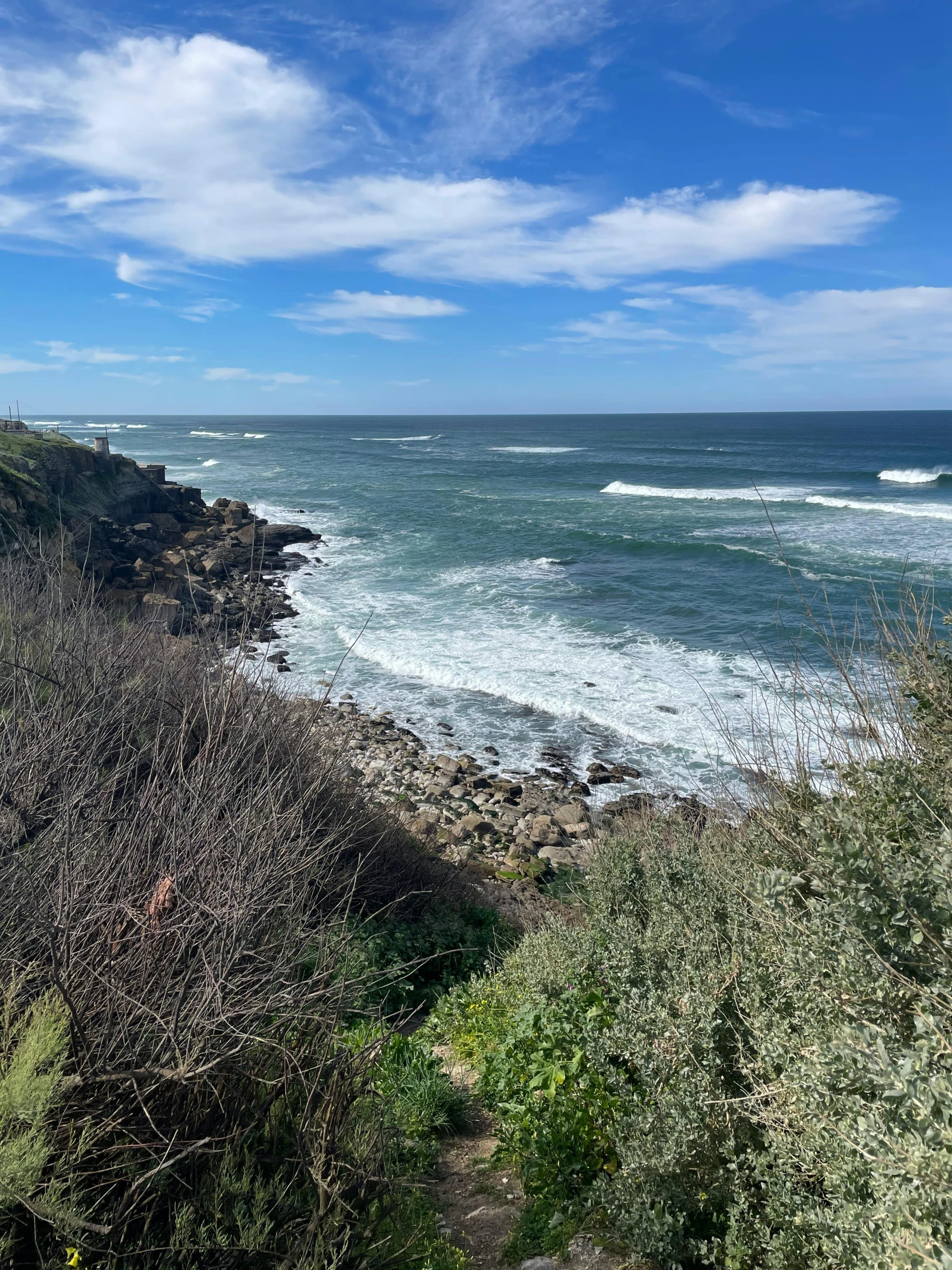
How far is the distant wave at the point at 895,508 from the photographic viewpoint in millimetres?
44484

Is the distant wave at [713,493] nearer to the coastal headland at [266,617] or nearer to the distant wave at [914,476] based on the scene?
Answer: the distant wave at [914,476]

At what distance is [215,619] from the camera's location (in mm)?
21359

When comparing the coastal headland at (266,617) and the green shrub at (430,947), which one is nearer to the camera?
the green shrub at (430,947)

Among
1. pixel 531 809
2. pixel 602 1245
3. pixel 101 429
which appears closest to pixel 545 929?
pixel 602 1245

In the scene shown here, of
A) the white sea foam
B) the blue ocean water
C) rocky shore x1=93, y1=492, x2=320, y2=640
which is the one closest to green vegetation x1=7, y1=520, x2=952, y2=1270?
the blue ocean water

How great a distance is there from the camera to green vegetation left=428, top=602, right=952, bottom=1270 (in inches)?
102

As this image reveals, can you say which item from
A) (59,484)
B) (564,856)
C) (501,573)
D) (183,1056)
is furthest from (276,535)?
(183,1056)

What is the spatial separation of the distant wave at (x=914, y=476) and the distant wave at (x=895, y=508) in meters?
13.1

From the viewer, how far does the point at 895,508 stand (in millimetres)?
47344

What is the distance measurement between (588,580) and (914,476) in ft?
146

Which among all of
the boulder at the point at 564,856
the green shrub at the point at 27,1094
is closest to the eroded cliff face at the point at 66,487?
the boulder at the point at 564,856

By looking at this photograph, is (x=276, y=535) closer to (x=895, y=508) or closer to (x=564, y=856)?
(x=564, y=856)

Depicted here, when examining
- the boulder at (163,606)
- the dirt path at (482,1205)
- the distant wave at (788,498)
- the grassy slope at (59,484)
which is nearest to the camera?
the dirt path at (482,1205)

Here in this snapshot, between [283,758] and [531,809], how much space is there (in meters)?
7.57
